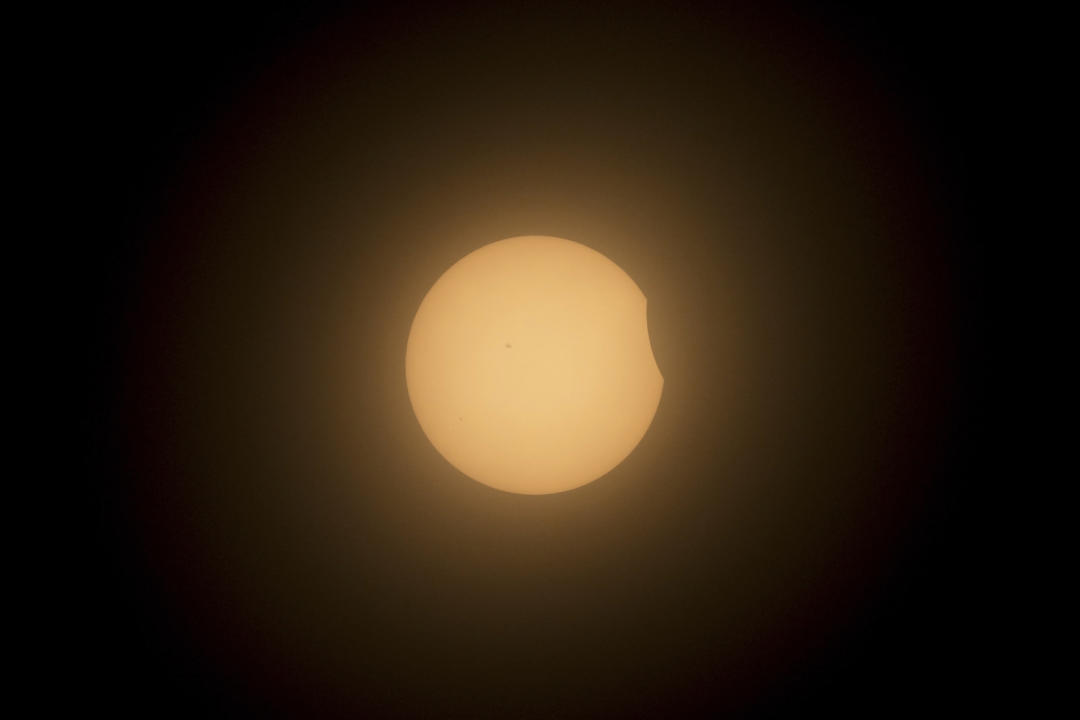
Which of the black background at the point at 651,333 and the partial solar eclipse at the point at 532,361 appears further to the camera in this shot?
the black background at the point at 651,333

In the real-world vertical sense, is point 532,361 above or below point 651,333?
below

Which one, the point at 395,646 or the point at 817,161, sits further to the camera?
the point at 395,646

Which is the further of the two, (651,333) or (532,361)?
(651,333)

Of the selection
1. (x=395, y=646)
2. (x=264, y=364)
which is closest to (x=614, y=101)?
(x=264, y=364)

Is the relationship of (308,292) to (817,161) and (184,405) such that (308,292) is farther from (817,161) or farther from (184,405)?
(817,161)
